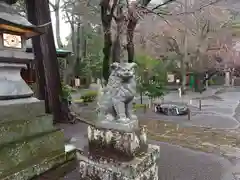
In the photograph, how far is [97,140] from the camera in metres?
3.45

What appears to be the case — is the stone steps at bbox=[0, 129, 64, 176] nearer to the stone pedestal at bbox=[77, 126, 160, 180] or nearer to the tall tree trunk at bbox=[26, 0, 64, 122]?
the stone pedestal at bbox=[77, 126, 160, 180]

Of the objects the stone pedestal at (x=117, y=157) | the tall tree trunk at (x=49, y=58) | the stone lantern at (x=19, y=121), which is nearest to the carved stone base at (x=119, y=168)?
the stone pedestal at (x=117, y=157)

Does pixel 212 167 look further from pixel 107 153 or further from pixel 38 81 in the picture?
pixel 38 81

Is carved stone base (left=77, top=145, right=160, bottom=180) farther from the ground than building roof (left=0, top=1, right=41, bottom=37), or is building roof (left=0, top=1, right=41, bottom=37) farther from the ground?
building roof (left=0, top=1, right=41, bottom=37)

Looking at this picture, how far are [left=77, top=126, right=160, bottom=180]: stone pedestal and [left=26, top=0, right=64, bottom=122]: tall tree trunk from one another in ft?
18.8

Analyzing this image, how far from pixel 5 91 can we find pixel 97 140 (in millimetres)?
1921

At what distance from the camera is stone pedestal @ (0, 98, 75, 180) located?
3562mm

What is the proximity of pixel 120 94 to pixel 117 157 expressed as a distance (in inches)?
38.4

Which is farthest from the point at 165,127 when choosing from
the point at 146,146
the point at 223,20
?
the point at 223,20

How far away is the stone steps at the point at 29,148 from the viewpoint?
11.5 ft

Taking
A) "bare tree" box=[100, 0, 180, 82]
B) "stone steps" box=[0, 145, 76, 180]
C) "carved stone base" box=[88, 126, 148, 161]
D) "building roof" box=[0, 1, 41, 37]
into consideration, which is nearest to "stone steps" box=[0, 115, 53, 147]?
"stone steps" box=[0, 145, 76, 180]

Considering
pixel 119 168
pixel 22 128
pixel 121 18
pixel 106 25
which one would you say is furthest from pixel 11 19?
pixel 106 25

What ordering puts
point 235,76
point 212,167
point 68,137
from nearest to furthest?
1. point 212,167
2. point 68,137
3. point 235,76

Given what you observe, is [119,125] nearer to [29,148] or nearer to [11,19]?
[29,148]
